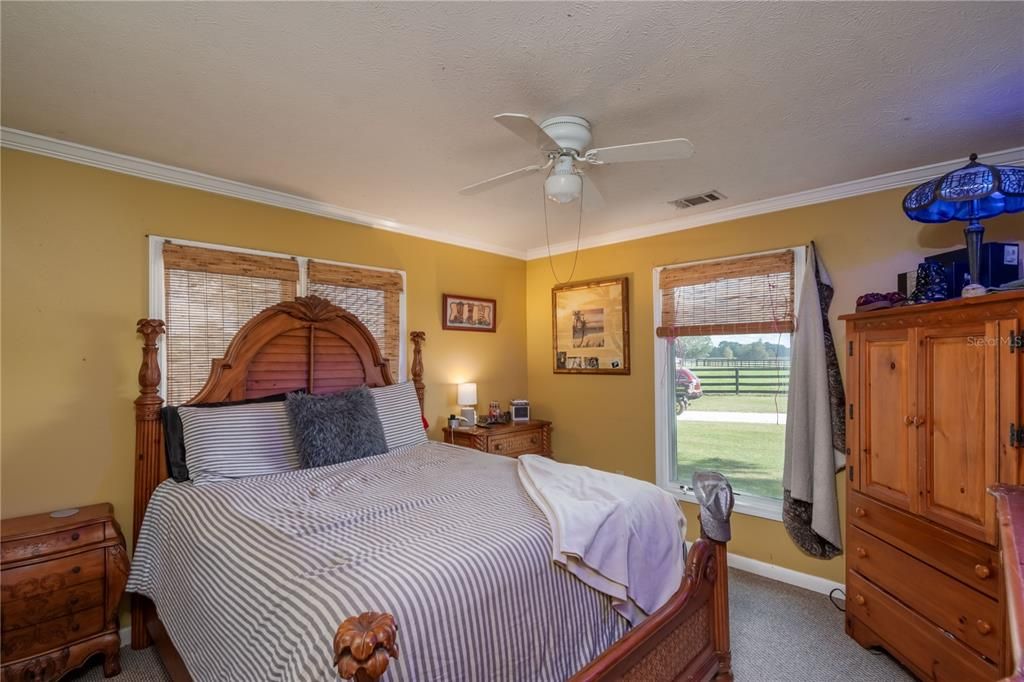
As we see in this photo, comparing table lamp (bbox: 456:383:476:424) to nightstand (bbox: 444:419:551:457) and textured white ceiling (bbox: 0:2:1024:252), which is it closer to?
nightstand (bbox: 444:419:551:457)

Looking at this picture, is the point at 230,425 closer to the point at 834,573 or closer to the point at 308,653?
the point at 308,653

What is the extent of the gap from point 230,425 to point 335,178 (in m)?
1.55

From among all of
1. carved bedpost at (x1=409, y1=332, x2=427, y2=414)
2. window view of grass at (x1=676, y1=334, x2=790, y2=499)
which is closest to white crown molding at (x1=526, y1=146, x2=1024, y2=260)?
window view of grass at (x1=676, y1=334, x2=790, y2=499)

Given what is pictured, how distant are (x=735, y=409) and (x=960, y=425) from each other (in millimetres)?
1646

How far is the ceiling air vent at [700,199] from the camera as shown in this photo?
3.19 metres

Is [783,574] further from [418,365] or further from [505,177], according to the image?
[505,177]

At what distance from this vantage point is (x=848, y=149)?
2482 mm

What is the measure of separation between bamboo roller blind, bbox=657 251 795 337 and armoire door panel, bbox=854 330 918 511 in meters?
0.84

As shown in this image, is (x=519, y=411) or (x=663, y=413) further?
(x=519, y=411)

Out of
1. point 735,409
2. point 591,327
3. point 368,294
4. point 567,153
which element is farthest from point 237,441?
point 735,409

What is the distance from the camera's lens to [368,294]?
3.66 metres

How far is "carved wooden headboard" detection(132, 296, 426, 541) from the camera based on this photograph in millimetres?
2566

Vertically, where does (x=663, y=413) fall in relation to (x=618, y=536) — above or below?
above

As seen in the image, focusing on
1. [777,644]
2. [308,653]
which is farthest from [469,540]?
[777,644]
